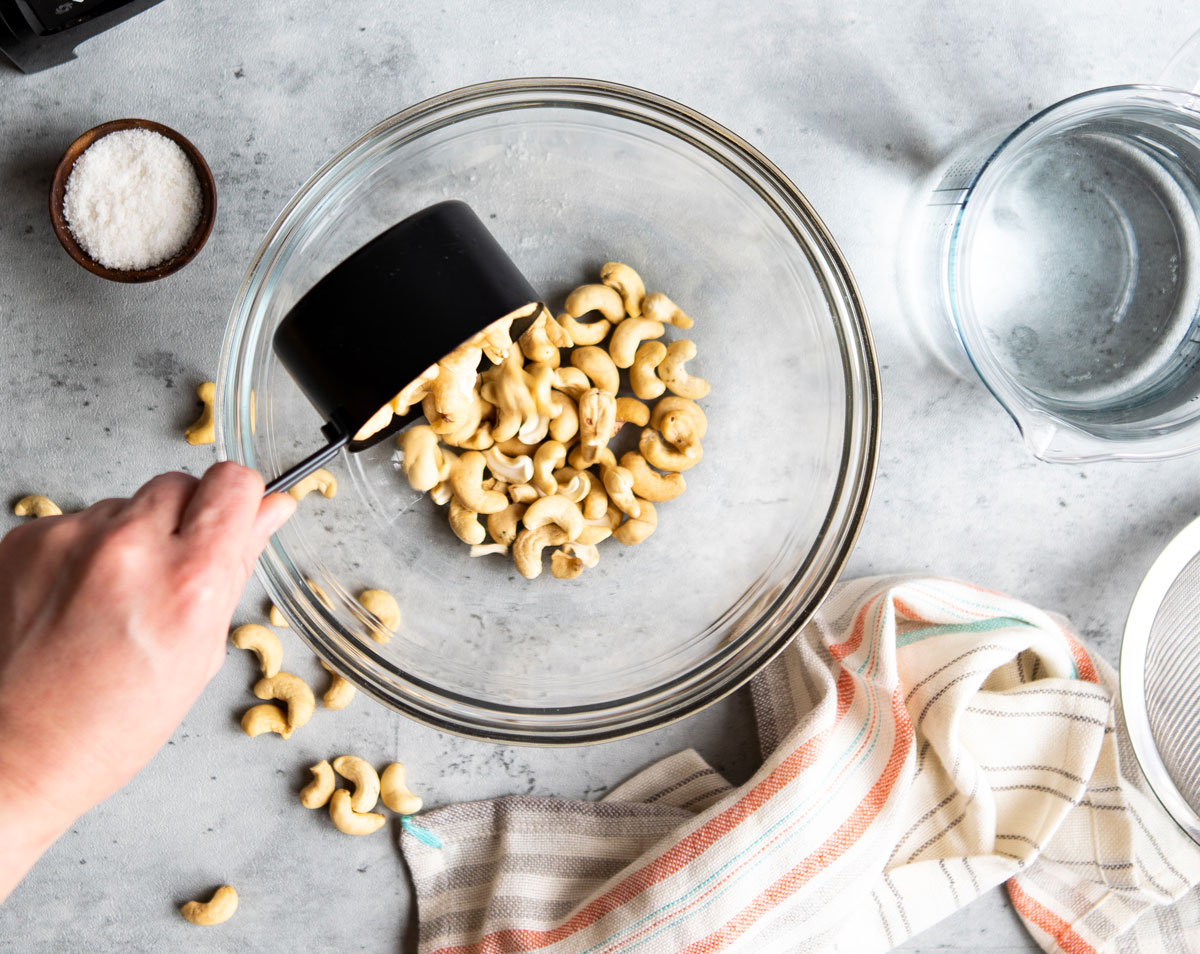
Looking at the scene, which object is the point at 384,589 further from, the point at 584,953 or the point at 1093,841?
the point at 1093,841

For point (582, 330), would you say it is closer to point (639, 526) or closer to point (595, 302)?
point (595, 302)

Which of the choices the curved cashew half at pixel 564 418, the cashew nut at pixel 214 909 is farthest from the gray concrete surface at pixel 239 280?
the curved cashew half at pixel 564 418

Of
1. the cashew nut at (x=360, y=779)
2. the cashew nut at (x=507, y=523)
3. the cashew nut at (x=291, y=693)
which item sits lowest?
the cashew nut at (x=360, y=779)

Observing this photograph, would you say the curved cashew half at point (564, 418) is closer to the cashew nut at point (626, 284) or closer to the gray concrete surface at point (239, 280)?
the cashew nut at point (626, 284)

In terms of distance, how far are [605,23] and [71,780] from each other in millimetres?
651

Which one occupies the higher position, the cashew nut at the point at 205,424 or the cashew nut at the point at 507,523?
the cashew nut at the point at 205,424

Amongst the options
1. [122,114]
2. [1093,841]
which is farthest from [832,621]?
[122,114]

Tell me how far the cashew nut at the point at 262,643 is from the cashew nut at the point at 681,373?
38 centimetres

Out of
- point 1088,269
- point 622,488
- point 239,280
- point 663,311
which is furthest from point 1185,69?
point 239,280

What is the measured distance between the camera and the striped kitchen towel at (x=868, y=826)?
738 mm

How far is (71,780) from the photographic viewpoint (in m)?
0.47

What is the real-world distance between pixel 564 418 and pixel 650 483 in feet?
0.27

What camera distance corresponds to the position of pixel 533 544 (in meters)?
0.70

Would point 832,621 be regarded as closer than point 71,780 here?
No
